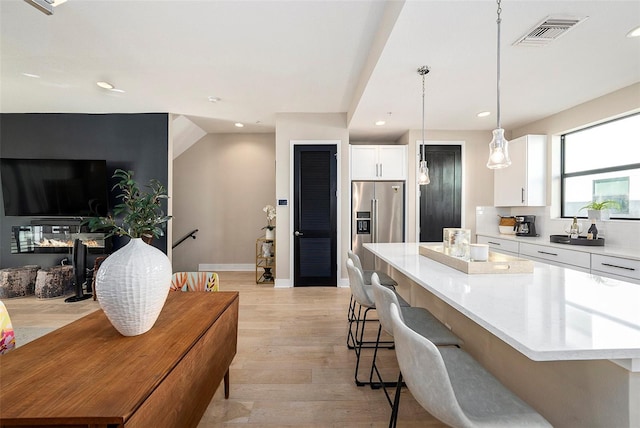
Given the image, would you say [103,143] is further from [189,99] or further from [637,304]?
[637,304]

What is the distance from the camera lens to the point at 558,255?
293 centimetres

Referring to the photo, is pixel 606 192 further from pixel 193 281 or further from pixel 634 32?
pixel 193 281

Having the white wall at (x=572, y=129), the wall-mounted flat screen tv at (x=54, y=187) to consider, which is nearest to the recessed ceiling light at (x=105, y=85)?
the wall-mounted flat screen tv at (x=54, y=187)

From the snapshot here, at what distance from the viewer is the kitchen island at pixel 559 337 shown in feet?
2.48

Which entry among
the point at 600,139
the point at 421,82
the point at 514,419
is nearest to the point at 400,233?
the point at 421,82

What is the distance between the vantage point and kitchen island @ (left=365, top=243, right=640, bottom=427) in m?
0.75

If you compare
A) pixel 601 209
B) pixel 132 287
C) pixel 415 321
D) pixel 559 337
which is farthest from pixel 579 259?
pixel 132 287

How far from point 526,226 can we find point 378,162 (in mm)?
2322

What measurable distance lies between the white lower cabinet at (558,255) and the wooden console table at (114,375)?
3318mm

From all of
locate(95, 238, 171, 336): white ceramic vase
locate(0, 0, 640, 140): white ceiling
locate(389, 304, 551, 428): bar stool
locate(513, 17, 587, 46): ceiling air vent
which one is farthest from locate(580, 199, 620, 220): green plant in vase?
locate(95, 238, 171, 336): white ceramic vase

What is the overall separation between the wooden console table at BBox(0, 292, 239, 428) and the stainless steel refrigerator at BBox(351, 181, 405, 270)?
10.1 feet

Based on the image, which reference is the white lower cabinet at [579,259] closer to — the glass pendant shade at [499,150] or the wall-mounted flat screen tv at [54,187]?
the glass pendant shade at [499,150]

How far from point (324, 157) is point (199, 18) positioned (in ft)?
8.04

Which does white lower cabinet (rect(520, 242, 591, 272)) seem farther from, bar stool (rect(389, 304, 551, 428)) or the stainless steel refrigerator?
bar stool (rect(389, 304, 551, 428))
